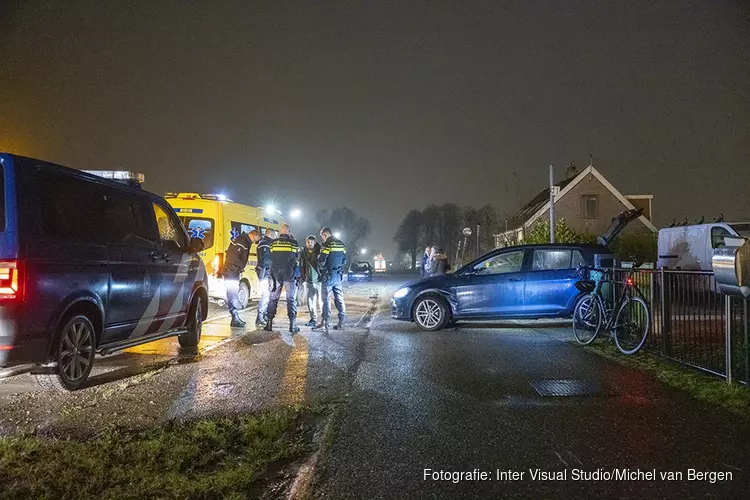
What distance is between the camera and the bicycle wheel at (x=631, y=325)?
24.8 feet

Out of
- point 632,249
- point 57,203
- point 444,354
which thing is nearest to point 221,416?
point 57,203

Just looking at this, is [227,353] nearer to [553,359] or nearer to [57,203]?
[57,203]

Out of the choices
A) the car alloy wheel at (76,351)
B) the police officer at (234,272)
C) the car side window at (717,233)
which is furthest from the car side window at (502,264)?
the car side window at (717,233)

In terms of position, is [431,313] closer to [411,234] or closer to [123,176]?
[123,176]

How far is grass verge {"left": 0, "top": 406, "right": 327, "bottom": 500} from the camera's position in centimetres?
349

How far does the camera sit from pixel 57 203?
559 centimetres

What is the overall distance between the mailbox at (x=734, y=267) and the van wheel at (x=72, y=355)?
6165 millimetres

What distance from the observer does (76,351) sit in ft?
18.8

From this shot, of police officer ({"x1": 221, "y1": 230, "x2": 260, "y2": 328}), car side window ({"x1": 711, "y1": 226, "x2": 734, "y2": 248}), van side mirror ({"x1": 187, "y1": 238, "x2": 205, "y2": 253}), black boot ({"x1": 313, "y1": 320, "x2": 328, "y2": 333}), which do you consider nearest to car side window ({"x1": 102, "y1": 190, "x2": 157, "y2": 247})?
van side mirror ({"x1": 187, "y1": 238, "x2": 205, "y2": 253})

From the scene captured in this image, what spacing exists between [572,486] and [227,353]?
18.6 ft

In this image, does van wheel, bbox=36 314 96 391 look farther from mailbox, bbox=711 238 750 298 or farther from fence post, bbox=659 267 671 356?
fence post, bbox=659 267 671 356

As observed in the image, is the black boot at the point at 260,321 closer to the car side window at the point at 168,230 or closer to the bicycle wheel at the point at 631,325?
the car side window at the point at 168,230

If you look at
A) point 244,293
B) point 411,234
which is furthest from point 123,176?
point 411,234

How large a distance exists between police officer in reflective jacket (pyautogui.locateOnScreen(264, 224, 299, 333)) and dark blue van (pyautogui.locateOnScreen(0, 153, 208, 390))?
8.91 feet
